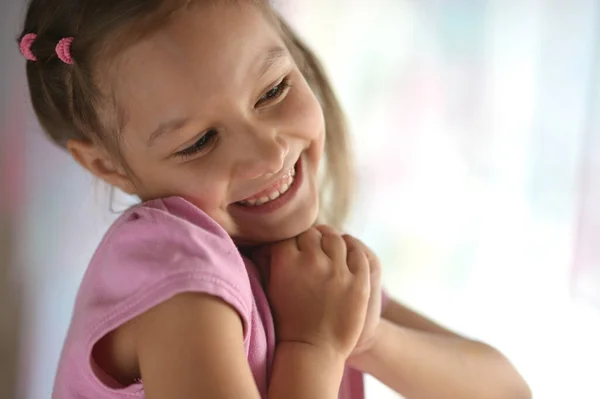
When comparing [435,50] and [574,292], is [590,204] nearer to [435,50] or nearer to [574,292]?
[574,292]

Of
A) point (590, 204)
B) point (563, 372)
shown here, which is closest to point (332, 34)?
point (590, 204)

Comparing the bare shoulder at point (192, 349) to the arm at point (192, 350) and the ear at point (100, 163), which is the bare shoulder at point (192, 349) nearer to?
the arm at point (192, 350)

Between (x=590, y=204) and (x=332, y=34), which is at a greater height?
(x=332, y=34)

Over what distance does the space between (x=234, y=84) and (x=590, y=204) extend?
641 mm

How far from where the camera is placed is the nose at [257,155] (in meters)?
0.64

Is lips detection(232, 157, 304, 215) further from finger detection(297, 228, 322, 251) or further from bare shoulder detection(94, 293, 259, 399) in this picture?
bare shoulder detection(94, 293, 259, 399)

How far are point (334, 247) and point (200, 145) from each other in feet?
0.53

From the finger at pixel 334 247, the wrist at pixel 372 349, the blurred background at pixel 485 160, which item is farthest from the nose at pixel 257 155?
the blurred background at pixel 485 160

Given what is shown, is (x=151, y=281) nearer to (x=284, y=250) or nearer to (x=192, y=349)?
(x=192, y=349)

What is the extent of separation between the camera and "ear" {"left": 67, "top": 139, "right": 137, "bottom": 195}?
27.9 inches

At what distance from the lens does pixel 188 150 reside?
65 cm

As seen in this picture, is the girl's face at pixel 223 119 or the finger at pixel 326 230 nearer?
the girl's face at pixel 223 119

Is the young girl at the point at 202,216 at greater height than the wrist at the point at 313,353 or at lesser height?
greater

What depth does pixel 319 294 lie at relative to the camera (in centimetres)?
67
